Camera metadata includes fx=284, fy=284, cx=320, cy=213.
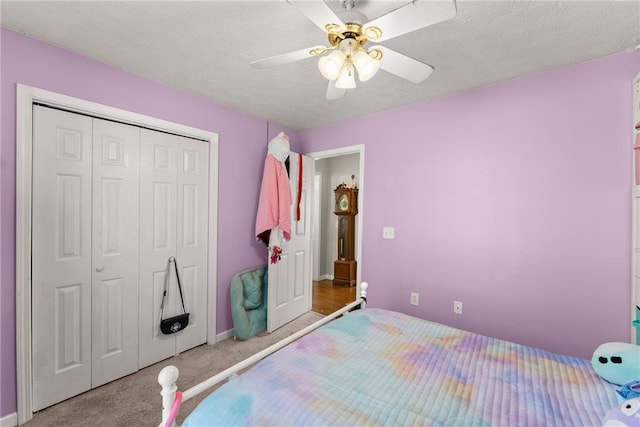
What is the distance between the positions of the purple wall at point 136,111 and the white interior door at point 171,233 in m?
0.18

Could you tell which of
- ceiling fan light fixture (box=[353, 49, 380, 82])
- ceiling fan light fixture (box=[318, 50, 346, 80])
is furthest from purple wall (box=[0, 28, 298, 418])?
ceiling fan light fixture (box=[353, 49, 380, 82])

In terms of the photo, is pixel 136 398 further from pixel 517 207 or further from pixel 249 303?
pixel 517 207

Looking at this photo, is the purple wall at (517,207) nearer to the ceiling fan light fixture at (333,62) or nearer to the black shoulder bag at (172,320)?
the ceiling fan light fixture at (333,62)

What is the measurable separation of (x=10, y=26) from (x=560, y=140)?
3541 mm

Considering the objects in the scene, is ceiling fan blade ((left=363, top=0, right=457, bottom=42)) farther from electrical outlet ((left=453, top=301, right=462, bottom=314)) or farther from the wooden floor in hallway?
the wooden floor in hallway

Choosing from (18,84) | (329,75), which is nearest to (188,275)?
(18,84)

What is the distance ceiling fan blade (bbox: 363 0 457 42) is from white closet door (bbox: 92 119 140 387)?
197 centimetres

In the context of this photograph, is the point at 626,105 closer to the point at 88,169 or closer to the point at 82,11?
the point at 82,11

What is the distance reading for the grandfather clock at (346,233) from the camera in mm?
4707

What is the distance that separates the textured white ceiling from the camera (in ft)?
4.75

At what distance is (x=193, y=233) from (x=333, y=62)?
2.04 metres

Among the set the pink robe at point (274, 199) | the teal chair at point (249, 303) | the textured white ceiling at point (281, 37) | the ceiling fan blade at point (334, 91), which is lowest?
the teal chair at point (249, 303)

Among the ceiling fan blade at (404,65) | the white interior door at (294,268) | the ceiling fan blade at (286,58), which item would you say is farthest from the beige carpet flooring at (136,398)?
the ceiling fan blade at (404,65)

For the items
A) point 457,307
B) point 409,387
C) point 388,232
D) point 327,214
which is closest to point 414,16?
point 409,387
